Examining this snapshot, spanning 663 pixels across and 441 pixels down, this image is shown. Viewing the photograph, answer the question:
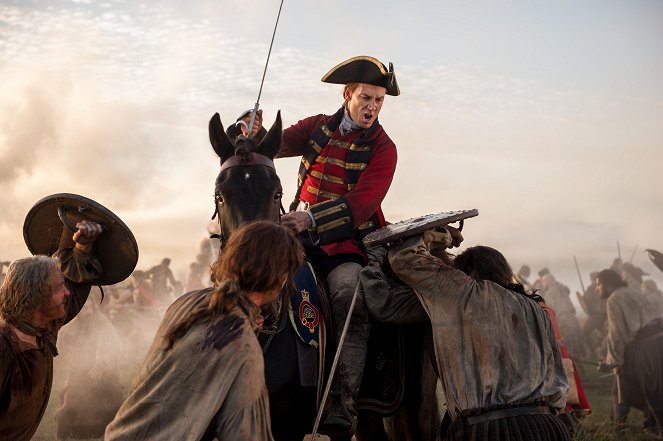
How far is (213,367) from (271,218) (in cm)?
188

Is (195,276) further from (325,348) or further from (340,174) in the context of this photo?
(325,348)

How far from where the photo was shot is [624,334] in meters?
15.4

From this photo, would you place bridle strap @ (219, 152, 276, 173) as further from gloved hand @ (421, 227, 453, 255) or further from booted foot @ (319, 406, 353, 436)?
booted foot @ (319, 406, 353, 436)

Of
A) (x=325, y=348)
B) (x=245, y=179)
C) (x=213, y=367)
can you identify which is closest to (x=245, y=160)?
(x=245, y=179)

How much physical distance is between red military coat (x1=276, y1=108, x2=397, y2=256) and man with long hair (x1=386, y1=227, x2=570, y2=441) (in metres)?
0.72

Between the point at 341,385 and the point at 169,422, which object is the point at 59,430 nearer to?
the point at 341,385

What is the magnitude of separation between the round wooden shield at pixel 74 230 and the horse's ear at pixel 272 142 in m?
1.03

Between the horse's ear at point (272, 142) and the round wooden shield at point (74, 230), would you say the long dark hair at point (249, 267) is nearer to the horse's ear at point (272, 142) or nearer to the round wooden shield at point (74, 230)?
the horse's ear at point (272, 142)

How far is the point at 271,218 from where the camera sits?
4.98 meters

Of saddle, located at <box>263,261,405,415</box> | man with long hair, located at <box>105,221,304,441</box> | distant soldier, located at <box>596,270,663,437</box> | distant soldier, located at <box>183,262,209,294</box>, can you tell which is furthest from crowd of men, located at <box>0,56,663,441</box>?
distant soldier, located at <box>183,262,209,294</box>

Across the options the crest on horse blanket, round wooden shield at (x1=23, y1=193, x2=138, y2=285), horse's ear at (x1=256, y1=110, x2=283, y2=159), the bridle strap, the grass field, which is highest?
horse's ear at (x1=256, y1=110, x2=283, y2=159)

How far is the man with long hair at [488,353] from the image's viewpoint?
466cm

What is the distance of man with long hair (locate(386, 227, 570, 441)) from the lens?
466 centimetres

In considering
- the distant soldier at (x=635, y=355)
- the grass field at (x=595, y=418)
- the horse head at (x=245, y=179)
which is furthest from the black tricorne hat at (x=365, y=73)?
the distant soldier at (x=635, y=355)
